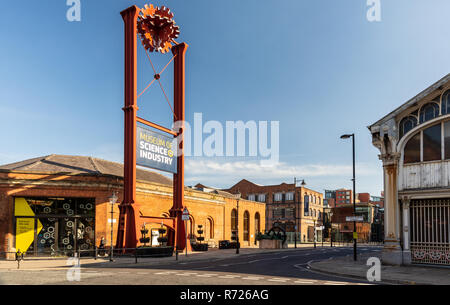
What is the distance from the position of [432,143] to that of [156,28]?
23415 millimetres

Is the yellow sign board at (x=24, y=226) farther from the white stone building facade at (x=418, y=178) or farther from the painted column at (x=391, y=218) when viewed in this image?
the white stone building facade at (x=418, y=178)

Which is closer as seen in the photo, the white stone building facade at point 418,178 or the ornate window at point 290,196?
the white stone building facade at point 418,178

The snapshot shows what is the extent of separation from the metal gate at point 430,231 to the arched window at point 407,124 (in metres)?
4.20

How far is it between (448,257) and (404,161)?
18.9 ft

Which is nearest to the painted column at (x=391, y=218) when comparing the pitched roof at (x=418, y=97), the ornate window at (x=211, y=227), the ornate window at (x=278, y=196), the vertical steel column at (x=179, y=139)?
the pitched roof at (x=418, y=97)

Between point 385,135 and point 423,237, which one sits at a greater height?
point 385,135

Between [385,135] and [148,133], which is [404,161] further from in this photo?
[148,133]

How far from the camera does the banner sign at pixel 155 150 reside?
3141 centimetres

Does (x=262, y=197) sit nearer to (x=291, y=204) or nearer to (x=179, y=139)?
(x=291, y=204)

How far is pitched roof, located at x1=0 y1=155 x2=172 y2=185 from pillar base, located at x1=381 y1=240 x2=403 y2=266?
22.1 m

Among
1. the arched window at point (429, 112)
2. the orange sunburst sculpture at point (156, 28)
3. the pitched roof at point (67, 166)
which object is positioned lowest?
the pitched roof at point (67, 166)

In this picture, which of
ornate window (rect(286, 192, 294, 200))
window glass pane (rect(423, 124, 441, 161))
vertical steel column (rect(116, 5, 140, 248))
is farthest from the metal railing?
ornate window (rect(286, 192, 294, 200))
